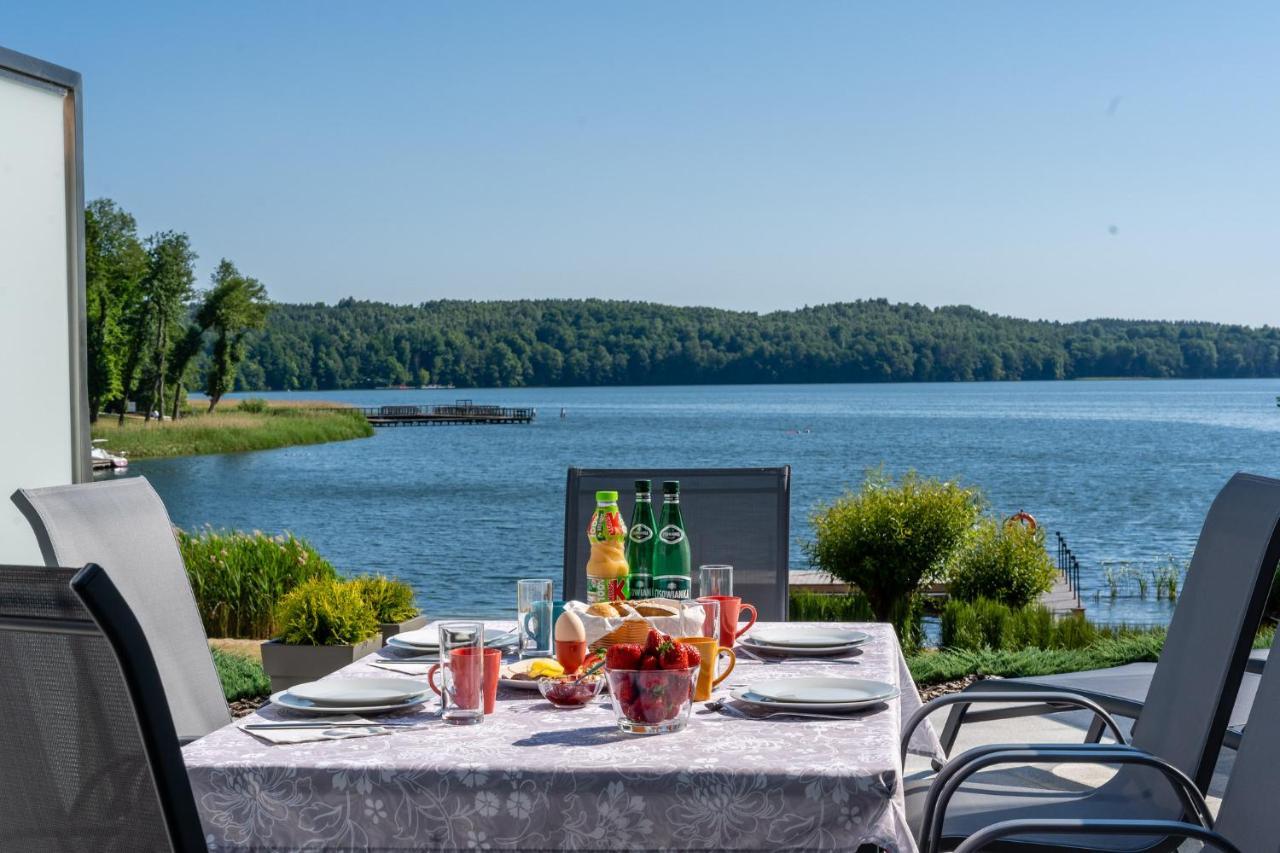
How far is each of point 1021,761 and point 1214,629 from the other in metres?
0.58

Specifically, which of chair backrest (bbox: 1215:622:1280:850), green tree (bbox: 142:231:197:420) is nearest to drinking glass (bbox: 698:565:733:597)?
chair backrest (bbox: 1215:622:1280:850)

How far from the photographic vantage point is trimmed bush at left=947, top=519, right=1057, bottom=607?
29.7 ft

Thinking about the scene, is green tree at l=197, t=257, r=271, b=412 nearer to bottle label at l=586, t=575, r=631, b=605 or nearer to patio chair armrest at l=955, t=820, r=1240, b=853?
bottle label at l=586, t=575, r=631, b=605

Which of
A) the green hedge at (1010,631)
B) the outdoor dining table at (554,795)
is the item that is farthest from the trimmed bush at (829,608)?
the outdoor dining table at (554,795)

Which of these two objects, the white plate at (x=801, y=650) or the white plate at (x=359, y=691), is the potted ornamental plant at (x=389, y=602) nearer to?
the white plate at (x=801, y=650)

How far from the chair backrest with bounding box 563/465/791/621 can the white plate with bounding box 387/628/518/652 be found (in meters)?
0.65

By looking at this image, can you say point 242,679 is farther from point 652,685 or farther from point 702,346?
point 702,346

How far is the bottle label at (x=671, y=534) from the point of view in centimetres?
278

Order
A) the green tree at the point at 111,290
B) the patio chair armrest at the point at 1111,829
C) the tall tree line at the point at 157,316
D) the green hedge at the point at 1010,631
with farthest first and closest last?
the tall tree line at the point at 157,316
the green tree at the point at 111,290
the green hedge at the point at 1010,631
the patio chair armrest at the point at 1111,829

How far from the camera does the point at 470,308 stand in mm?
81250

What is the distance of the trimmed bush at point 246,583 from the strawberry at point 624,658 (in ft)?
21.6

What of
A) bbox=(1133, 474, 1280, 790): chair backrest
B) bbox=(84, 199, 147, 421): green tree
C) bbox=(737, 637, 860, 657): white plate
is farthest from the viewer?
bbox=(84, 199, 147, 421): green tree

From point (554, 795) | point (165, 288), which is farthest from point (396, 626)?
point (165, 288)

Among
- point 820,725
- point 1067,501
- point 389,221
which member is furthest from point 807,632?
point 389,221
